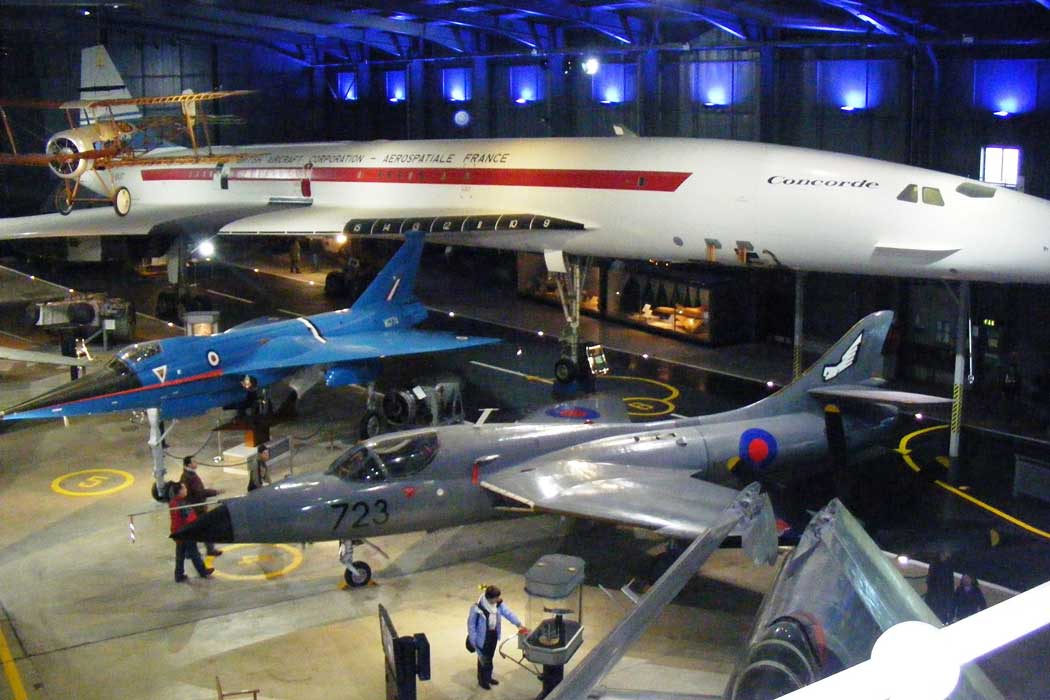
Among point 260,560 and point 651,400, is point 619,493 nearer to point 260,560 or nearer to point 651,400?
point 260,560

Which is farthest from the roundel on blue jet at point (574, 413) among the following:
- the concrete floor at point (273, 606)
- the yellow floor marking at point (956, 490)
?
the yellow floor marking at point (956, 490)

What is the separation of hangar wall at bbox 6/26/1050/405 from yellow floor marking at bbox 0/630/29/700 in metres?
20.5

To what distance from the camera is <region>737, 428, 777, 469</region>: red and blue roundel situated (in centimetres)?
1574

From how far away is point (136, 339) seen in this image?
93.9ft

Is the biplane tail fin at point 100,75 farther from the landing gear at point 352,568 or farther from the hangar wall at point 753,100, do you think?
the landing gear at point 352,568

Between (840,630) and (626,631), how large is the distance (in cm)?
91

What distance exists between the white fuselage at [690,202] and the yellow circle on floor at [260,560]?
10.4m

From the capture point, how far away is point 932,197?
18484mm

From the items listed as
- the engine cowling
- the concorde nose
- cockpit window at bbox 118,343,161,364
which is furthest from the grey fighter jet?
the engine cowling

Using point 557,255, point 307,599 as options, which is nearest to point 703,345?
point 557,255

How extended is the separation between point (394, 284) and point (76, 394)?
720 cm

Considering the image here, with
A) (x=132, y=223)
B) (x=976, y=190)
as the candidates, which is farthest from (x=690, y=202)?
(x=132, y=223)

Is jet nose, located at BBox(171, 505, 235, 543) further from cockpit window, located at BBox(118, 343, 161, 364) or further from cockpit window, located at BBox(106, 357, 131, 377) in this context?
cockpit window, located at BBox(118, 343, 161, 364)

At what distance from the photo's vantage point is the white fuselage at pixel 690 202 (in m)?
18.1
